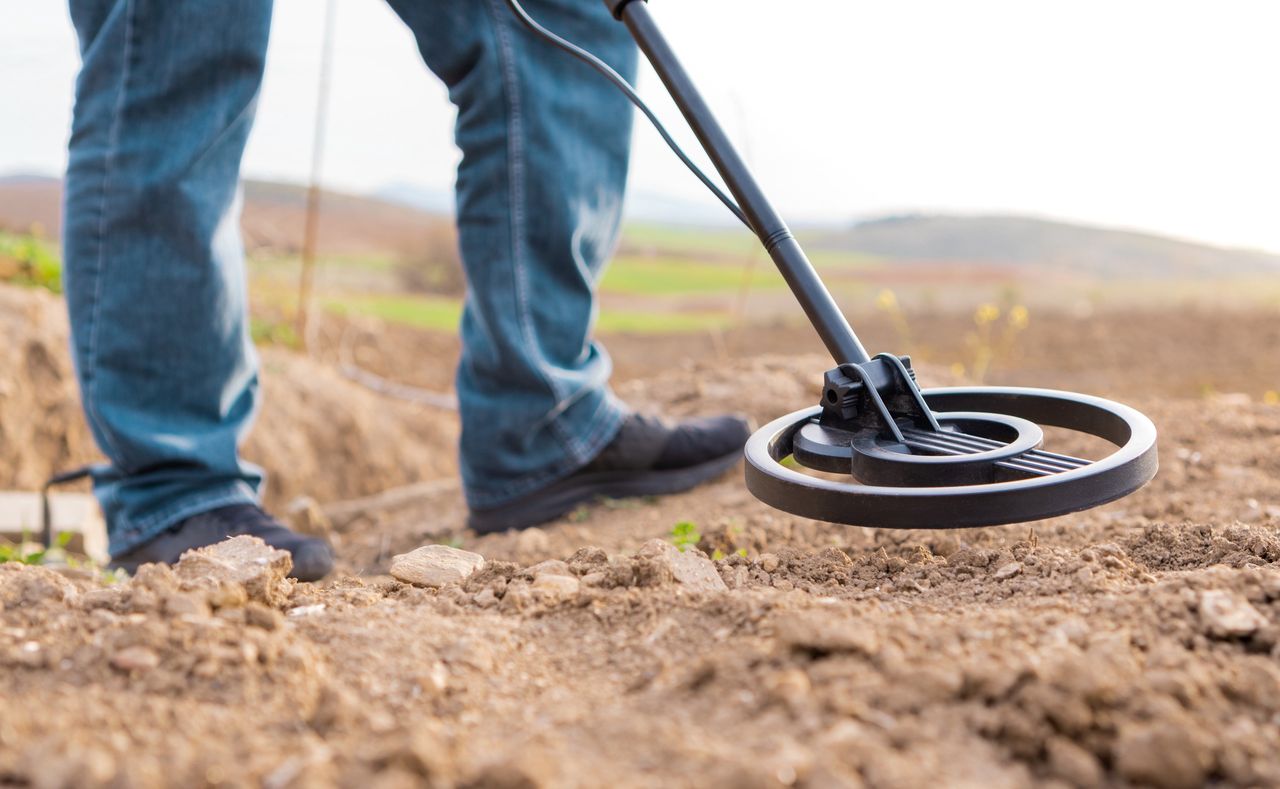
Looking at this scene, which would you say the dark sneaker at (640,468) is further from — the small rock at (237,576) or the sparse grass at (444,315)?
the sparse grass at (444,315)

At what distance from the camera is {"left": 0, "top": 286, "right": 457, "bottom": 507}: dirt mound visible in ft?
12.1

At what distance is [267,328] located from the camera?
212 inches

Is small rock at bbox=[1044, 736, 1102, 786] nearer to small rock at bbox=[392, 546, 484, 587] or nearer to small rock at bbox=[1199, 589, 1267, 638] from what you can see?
small rock at bbox=[1199, 589, 1267, 638]

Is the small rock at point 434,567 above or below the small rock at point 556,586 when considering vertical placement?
below

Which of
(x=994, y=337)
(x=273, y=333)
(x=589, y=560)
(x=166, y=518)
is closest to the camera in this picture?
(x=589, y=560)

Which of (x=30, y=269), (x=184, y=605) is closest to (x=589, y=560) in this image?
(x=184, y=605)

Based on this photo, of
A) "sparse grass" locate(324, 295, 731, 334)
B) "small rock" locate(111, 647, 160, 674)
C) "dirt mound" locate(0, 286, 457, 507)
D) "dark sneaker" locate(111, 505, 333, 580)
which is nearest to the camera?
"small rock" locate(111, 647, 160, 674)

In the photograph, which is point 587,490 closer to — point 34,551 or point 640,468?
point 640,468

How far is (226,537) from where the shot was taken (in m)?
2.06

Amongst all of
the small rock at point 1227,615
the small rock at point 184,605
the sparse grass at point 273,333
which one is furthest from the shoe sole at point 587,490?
the sparse grass at point 273,333

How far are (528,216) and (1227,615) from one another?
1.59m

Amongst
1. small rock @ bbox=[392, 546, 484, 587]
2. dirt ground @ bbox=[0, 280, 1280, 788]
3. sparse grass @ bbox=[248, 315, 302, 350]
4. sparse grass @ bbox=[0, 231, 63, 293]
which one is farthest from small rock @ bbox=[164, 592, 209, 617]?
sparse grass @ bbox=[248, 315, 302, 350]

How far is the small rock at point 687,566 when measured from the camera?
1319mm

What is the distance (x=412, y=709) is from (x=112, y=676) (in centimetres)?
30
